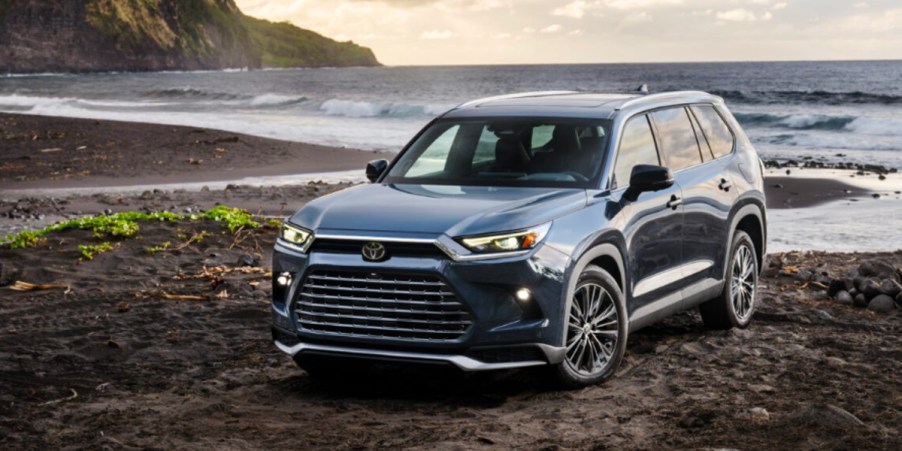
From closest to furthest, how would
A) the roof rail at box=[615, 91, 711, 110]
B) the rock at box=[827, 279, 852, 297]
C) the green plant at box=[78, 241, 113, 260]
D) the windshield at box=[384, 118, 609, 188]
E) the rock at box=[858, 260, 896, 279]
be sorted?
the windshield at box=[384, 118, 609, 188], the roof rail at box=[615, 91, 711, 110], the rock at box=[827, 279, 852, 297], the rock at box=[858, 260, 896, 279], the green plant at box=[78, 241, 113, 260]

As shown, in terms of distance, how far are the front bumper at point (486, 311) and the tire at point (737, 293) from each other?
8.25ft

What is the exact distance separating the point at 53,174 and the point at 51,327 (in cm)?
1406

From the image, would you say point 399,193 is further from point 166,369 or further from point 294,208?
point 294,208

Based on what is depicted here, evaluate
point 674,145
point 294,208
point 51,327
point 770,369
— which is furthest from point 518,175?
point 294,208

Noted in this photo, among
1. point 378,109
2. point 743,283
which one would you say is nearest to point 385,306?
point 743,283

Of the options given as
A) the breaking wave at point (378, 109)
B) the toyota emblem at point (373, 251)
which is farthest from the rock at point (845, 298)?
the breaking wave at point (378, 109)

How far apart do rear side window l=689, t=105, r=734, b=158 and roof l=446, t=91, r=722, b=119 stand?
10.9 inches

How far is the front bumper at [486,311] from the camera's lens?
241 inches

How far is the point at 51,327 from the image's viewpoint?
8789 millimetres

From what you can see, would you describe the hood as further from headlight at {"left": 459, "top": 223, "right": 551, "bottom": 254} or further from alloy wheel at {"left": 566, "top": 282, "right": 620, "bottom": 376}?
alloy wheel at {"left": 566, "top": 282, "right": 620, "bottom": 376}

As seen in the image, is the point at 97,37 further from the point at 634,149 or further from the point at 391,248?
the point at 391,248

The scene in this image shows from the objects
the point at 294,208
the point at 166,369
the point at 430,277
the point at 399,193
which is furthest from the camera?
the point at 294,208

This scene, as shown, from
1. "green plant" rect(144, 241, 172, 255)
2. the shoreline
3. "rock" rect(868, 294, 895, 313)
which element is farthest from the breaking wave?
"rock" rect(868, 294, 895, 313)

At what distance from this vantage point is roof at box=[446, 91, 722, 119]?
7.51 metres
